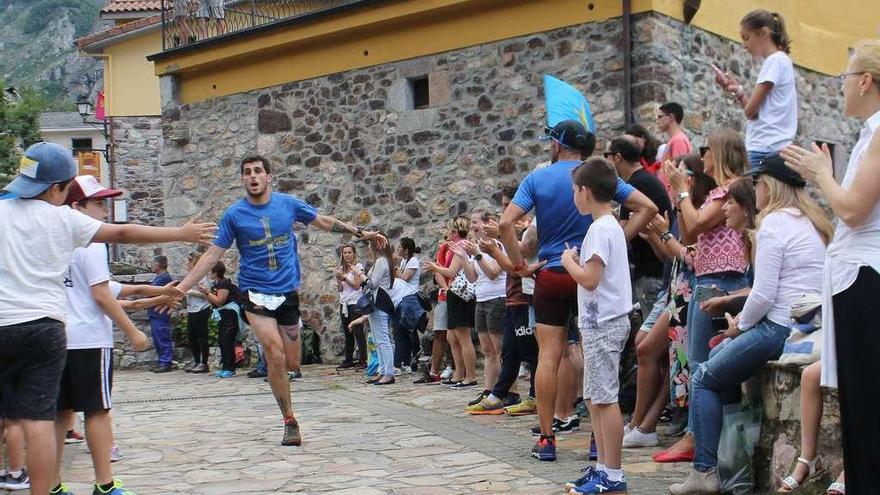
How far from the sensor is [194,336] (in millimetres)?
14852

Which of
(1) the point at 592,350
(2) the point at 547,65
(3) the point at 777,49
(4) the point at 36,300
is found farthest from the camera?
(2) the point at 547,65

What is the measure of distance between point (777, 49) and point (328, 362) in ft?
27.3

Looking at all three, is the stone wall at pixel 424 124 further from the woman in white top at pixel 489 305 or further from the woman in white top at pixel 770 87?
the woman in white top at pixel 770 87

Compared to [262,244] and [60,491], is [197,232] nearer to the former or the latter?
[60,491]

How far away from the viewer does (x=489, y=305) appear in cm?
959

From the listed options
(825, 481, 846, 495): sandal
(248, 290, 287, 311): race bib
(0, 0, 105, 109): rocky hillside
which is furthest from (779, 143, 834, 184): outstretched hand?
(0, 0, 105, 109): rocky hillside

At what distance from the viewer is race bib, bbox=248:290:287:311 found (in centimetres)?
762

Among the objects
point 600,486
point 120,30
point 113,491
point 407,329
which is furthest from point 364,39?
point 120,30

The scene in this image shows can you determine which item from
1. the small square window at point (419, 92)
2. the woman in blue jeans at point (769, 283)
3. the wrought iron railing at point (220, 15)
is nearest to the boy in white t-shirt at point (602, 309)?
the woman in blue jeans at point (769, 283)

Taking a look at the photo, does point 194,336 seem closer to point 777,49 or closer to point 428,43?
point 428,43

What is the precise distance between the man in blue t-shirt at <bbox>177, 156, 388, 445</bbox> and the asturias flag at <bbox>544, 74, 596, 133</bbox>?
94.4 inches

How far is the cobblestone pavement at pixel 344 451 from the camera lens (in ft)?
19.8

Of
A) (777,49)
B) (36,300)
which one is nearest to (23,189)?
(36,300)

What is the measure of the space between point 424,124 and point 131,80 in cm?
2051
